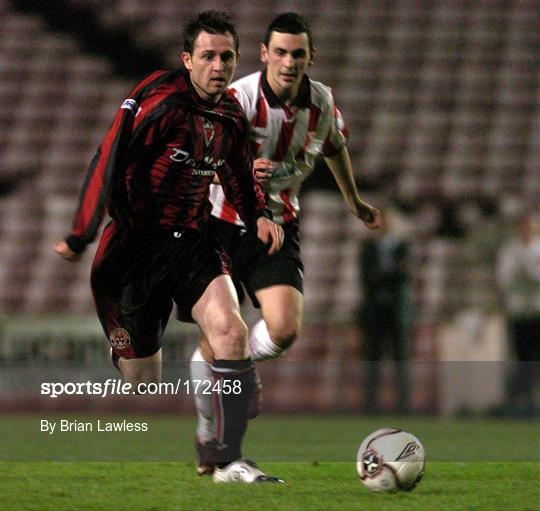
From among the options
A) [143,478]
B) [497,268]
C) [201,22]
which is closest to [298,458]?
[143,478]

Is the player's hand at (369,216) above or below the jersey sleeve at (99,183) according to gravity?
below

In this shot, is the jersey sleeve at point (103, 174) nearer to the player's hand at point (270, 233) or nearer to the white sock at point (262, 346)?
the player's hand at point (270, 233)

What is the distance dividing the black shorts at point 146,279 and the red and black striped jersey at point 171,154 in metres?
0.08

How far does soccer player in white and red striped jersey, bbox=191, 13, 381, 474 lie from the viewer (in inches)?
212

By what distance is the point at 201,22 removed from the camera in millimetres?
4816

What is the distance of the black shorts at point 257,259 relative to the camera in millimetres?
5605

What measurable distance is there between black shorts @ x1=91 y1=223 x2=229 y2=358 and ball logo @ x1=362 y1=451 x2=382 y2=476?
0.85 m

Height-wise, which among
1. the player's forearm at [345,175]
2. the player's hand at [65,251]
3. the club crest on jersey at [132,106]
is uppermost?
the club crest on jersey at [132,106]

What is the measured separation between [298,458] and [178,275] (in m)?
1.55

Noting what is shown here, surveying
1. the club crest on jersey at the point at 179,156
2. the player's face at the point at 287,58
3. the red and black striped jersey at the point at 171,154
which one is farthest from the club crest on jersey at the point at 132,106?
the player's face at the point at 287,58

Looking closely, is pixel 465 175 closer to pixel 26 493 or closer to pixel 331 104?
pixel 331 104

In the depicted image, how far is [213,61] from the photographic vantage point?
477cm

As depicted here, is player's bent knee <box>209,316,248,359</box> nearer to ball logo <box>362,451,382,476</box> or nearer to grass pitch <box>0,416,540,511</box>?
grass pitch <box>0,416,540,511</box>

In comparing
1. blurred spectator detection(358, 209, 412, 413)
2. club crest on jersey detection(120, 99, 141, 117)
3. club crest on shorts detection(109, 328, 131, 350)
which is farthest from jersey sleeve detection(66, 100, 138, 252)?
blurred spectator detection(358, 209, 412, 413)
